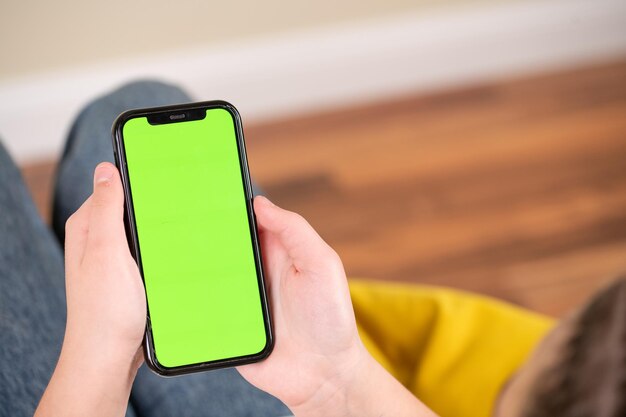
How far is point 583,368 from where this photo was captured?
1.35ft

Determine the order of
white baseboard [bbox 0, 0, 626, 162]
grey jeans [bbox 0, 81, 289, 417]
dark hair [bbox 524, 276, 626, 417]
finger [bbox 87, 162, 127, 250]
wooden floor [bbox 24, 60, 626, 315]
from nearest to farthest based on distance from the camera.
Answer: dark hair [bbox 524, 276, 626, 417], finger [bbox 87, 162, 127, 250], grey jeans [bbox 0, 81, 289, 417], wooden floor [bbox 24, 60, 626, 315], white baseboard [bbox 0, 0, 626, 162]

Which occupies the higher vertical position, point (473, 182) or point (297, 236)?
point (297, 236)

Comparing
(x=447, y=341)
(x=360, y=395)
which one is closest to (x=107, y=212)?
(x=360, y=395)

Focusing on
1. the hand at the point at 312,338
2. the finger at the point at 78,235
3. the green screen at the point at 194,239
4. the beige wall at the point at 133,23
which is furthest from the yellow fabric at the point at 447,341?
the beige wall at the point at 133,23

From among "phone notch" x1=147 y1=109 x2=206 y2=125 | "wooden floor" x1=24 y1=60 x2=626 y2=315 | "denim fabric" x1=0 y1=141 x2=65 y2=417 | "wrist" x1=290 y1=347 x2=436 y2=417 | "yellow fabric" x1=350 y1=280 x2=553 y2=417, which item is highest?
"phone notch" x1=147 y1=109 x2=206 y2=125

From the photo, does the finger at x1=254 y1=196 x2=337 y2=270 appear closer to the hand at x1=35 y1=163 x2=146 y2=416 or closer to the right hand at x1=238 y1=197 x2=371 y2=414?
the right hand at x1=238 y1=197 x2=371 y2=414

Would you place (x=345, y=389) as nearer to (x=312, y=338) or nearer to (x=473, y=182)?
(x=312, y=338)

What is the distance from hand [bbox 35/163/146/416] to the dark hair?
0.29m

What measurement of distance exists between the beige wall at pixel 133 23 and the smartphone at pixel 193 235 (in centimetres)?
96

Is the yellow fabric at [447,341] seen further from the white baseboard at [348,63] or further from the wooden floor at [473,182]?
the white baseboard at [348,63]

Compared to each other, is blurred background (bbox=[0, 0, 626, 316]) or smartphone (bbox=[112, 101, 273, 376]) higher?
smartphone (bbox=[112, 101, 273, 376])

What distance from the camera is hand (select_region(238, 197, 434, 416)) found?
51 cm

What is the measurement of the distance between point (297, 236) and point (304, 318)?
0.07 meters

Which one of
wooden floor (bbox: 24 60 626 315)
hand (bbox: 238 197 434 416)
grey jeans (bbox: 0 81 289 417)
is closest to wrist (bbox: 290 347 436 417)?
hand (bbox: 238 197 434 416)
